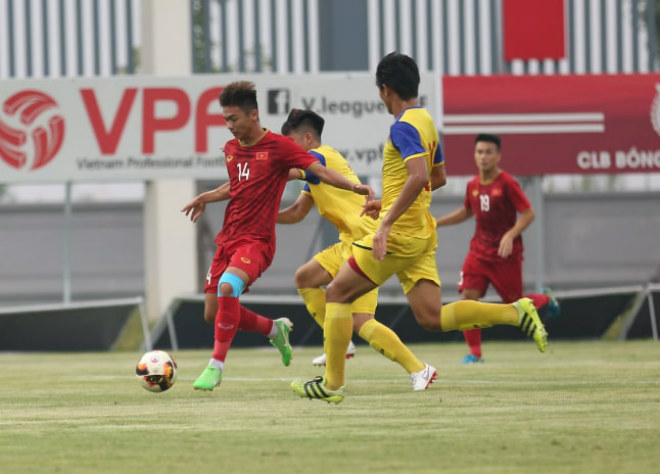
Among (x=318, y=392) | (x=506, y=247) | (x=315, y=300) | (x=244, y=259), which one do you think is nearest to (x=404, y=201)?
(x=318, y=392)

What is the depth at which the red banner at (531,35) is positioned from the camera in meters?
21.3

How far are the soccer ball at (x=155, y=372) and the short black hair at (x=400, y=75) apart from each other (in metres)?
2.28

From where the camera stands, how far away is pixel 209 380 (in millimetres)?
10031

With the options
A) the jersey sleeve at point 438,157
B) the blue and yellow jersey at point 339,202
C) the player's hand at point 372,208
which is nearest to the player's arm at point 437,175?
the jersey sleeve at point 438,157

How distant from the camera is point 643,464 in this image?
6.08 meters

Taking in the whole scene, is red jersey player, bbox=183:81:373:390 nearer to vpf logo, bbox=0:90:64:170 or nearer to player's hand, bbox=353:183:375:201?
player's hand, bbox=353:183:375:201

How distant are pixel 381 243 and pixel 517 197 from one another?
17.3 ft

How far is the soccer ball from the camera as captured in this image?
997cm

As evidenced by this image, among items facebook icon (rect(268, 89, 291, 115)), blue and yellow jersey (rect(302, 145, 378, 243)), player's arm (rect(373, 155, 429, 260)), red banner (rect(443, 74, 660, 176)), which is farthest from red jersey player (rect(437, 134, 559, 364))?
player's arm (rect(373, 155, 429, 260))

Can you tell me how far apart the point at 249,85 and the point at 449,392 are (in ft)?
7.87

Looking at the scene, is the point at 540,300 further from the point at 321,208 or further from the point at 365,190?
the point at 365,190

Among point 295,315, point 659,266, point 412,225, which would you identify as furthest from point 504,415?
point 659,266

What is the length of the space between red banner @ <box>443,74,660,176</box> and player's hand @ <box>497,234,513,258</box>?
5265 millimetres

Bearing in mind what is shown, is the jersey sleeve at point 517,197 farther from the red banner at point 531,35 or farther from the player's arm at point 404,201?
the red banner at point 531,35
